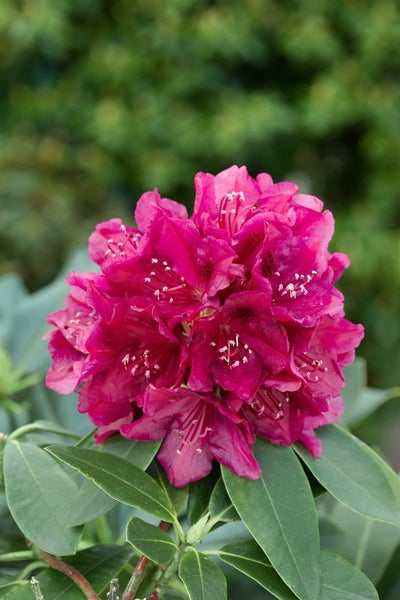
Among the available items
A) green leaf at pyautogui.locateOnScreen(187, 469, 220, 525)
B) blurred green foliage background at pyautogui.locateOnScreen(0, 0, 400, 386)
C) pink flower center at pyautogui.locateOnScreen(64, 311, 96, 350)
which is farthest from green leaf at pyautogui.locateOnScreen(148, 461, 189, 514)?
blurred green foliage background at pyautogui.locateOnScreen(0, 0, 400, 386)

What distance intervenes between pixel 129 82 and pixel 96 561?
303 cm

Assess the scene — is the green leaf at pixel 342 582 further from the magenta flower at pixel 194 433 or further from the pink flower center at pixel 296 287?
the pink flower center at pixel 296 287

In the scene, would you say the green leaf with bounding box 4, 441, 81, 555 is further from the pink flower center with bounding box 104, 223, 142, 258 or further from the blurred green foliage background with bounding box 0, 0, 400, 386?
the blurred green foliage background with bounding box 0, 0, 400, 386

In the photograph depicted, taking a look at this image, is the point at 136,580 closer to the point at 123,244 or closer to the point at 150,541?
the point at 150,541

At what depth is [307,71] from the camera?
134 inches

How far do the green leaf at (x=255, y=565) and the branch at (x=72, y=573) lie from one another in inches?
3.7

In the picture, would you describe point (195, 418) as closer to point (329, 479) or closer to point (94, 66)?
point (329, 479)

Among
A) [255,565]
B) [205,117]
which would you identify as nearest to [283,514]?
[255,565]

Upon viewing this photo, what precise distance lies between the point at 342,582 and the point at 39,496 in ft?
0.73

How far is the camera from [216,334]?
1.91 feet

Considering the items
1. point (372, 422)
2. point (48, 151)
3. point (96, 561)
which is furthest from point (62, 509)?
point (48, 151)

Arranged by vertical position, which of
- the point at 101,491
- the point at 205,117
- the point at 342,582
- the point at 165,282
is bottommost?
the point at 342,582

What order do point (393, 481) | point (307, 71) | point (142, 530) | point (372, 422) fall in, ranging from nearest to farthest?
point (142, 530), point (393, 481), point (372, 422), point (307, 71)

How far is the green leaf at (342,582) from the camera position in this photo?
56 cm
